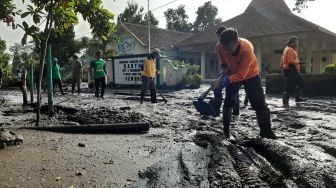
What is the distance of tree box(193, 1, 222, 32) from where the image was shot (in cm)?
6203

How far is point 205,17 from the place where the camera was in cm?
6228


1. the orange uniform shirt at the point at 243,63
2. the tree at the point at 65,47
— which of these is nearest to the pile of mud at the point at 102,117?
the orange uniform shirt at the point at 243,63

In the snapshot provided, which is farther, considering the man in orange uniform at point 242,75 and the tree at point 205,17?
the tree at point 205,17

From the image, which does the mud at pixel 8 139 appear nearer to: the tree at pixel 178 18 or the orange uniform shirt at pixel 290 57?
the orange uniform shirt at pixel 290 57

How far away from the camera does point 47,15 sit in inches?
182

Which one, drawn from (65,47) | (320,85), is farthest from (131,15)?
(320,85)

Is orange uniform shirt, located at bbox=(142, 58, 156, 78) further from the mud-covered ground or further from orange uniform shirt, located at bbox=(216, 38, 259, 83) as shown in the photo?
orange uniform shirt, located at bbox=(216, 38, 259, 83)

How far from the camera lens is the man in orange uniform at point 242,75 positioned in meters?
4.33

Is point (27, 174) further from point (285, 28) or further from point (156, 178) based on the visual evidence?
point (285, 28)

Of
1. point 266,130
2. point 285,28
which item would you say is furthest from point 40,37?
point 285,28

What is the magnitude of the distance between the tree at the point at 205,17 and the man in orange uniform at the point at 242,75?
58230 millimetres

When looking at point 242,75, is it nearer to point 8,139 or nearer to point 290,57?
point 8,139

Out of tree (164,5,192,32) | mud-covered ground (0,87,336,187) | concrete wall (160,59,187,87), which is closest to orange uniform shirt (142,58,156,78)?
mud-covered ground (0,87,336,187)

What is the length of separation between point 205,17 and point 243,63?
196 ft
